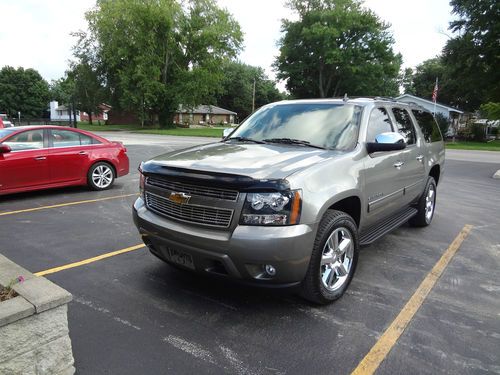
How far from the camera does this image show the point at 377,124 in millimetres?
4574

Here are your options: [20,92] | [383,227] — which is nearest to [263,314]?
[383,227]

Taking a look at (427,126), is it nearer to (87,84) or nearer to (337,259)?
(337,259)

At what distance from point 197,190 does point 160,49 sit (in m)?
49.6

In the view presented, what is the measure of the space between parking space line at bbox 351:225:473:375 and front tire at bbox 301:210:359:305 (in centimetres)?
55

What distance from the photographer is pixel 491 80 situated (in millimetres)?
40188

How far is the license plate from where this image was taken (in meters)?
3.34

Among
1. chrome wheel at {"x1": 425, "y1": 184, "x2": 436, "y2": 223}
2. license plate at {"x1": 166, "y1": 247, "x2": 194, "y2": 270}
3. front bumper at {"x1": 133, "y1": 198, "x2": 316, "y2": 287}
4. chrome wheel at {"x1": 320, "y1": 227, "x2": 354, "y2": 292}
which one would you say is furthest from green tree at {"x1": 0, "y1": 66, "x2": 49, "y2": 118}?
chrome wheel at {"x1": 320, "y1": 227, "x2": 354, "y2": 292}

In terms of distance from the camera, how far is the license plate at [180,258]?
131 inches

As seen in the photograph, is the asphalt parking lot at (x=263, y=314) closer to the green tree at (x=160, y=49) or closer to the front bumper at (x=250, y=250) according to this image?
the front bumper at (x=250, y=250)

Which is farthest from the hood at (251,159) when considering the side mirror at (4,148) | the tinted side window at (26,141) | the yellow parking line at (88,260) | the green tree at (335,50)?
the green tree at (335,50)


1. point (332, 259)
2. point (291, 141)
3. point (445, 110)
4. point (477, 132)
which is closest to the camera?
point (332, 259)

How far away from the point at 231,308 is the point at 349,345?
1.03m

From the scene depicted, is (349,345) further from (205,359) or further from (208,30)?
(208,30)

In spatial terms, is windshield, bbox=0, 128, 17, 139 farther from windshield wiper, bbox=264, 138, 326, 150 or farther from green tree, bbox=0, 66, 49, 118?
green tree, bbox=0, 66, 49, 118
